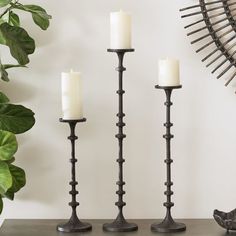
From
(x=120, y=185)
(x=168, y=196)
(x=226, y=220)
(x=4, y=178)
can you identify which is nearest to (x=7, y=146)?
(x=4, y=178)

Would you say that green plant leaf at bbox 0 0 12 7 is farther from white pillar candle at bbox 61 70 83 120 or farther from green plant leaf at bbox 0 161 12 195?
green plant leaf at bbox 0 161 12 195

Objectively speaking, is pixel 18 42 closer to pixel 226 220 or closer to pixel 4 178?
pixel 4 178

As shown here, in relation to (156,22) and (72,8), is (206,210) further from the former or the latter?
(72,8)

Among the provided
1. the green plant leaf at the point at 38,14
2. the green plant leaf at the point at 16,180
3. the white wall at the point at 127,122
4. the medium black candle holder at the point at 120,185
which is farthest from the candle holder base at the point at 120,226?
the green plant leaf at the point at 38,14

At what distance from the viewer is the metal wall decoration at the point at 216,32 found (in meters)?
1.67

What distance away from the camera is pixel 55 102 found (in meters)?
1.74

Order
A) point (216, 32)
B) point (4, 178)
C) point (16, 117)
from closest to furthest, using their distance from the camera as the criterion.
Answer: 1. point (4, 178)
2. point (16, 117)
3. point (216, 32)

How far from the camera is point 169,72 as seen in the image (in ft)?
5.13

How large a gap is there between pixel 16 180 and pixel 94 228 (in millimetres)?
229

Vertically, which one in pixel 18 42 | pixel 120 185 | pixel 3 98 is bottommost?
pixel 120 185

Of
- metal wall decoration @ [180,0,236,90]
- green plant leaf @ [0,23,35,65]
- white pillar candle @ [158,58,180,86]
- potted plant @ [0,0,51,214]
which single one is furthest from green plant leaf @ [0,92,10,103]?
metal wall decoration @ [180,0,236,90]

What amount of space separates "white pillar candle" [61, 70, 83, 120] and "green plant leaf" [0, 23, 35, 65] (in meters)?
0.10

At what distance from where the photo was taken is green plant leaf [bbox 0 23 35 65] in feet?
4.99

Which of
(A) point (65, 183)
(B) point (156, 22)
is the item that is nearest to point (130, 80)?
(B) point (156, 22)
